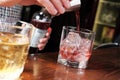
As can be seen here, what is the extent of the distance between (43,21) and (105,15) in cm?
252

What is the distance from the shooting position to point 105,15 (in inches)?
141

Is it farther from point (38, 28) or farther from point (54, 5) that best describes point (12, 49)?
point (38, 28)

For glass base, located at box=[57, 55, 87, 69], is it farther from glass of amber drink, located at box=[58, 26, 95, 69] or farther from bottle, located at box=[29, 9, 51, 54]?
bottle, located at box=[29, 9, 51, 54]

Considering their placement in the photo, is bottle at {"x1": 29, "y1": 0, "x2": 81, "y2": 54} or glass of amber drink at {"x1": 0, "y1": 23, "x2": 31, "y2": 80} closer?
glass of amber drink at {"x1": 0, "y1": 23, "x2": 31, "y2": 80}

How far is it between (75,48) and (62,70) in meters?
0.10

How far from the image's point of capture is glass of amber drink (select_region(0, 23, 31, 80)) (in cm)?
66

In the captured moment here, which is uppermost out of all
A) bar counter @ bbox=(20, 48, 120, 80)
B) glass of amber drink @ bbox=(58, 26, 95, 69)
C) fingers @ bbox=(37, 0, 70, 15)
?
fingers @ bbox=(37, 0, 70, 15)

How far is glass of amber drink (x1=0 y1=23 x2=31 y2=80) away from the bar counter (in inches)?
2.2

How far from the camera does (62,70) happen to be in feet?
2.83

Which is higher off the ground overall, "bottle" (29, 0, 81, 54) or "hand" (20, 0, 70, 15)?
"hand" (20, 0, 70, 15)

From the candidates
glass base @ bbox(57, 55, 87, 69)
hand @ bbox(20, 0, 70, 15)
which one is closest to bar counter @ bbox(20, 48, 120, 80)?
glass base @ bbox(57, 55, 87, 69)

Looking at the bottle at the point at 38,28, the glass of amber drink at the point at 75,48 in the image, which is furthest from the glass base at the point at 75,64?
the bottle at the point at 38,28

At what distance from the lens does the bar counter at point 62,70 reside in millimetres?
783

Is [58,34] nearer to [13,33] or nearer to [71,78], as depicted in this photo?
[71,78]
